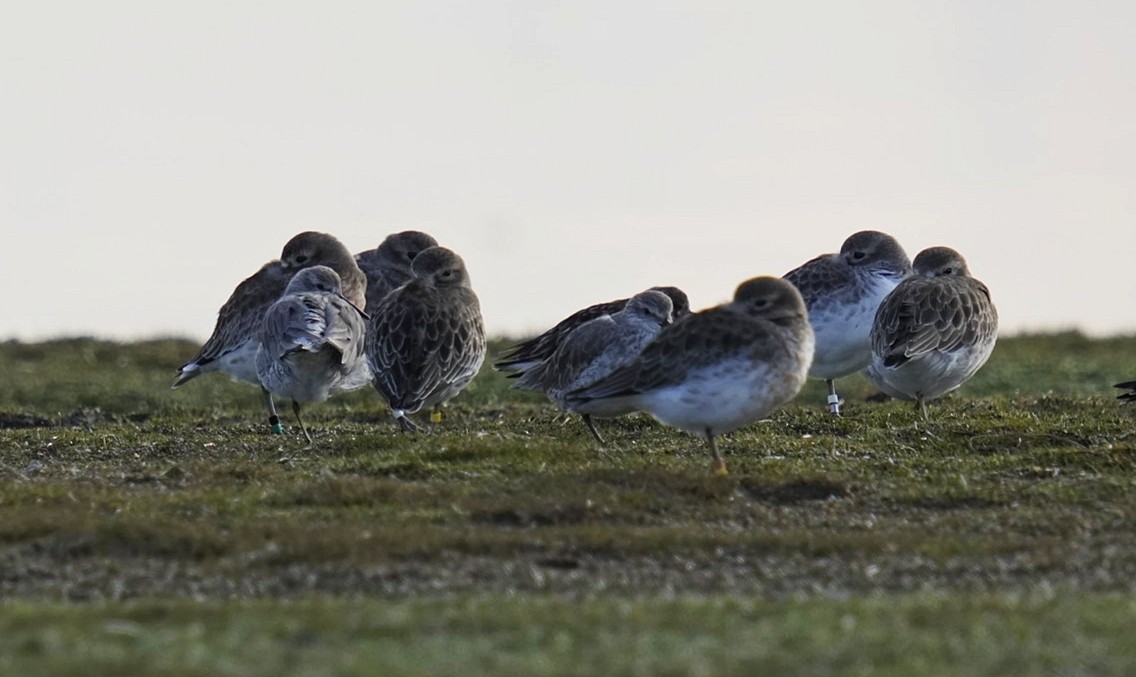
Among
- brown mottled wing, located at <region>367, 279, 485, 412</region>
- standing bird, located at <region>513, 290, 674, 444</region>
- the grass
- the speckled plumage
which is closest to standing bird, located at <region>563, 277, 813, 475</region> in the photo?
the grass

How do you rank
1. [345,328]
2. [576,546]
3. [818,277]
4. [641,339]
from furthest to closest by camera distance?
[818,277] → [345,328] → [641,339] → [576,546]

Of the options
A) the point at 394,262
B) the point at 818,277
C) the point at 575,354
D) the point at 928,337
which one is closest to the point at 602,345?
the point at 575,354

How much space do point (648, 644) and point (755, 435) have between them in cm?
841

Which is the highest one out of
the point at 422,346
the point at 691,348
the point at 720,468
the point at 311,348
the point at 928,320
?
the point at 691,348

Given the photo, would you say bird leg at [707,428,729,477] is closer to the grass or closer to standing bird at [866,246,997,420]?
the grass

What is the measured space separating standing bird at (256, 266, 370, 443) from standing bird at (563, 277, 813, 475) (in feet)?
12.4

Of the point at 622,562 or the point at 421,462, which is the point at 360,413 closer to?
the point at 421,462

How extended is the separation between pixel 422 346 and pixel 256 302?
3025 mm

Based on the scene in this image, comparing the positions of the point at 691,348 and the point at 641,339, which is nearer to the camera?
the point at 691,348

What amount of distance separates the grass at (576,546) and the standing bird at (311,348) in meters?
0.54

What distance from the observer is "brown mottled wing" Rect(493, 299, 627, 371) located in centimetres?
1908

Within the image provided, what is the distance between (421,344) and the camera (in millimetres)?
18469

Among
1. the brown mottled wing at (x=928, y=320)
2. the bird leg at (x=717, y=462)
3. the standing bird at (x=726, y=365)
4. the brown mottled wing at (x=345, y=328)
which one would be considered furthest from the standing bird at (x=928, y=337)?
the brown mottled wing at (x=345, y=328)

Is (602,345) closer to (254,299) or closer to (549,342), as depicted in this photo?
(549,342)
